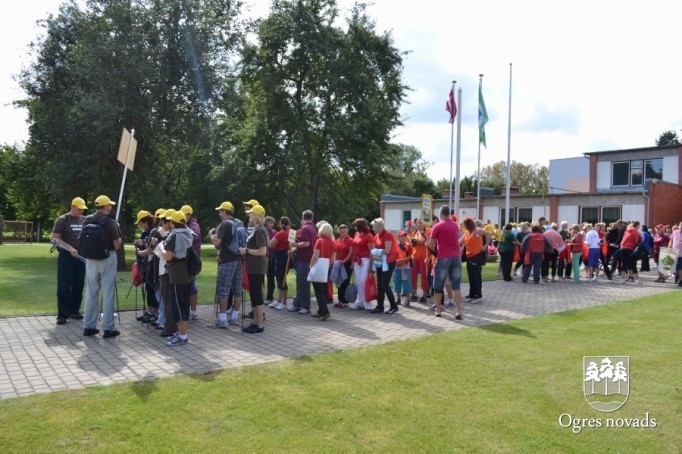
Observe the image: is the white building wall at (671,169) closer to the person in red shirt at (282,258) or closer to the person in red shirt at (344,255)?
the person in red shirt at (344,255)

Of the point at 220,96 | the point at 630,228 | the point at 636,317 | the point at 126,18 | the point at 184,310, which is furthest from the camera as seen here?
the point at 220,96

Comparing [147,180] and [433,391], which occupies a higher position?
[147,180]

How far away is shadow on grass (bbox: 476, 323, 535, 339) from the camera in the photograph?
8.70 meters

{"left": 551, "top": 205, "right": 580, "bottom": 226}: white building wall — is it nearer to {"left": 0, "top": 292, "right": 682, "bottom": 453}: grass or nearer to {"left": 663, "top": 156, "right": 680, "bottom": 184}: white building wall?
{"left": 663, "top": 156, "right": 680, "bottom": 184}: white building wall

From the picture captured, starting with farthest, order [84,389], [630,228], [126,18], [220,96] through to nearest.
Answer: [220,96]
[126,18]
[630,228]
[84,389]

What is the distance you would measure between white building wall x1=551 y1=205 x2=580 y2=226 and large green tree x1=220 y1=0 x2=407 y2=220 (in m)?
13.4

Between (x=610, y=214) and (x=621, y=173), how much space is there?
910 cm

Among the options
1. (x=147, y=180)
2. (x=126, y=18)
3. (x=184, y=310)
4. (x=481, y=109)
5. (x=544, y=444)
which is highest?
(x=126, y=18)

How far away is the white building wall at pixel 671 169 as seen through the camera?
4043 cm

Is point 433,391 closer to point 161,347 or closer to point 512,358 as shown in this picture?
point 512,358

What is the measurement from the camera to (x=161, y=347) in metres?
7.54

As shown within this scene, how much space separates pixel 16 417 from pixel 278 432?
236 centimetres

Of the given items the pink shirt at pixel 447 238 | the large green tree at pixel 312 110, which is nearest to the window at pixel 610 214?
the large green tree at pixel 312 110

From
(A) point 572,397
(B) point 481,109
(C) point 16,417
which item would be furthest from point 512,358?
(B) point 481,109
